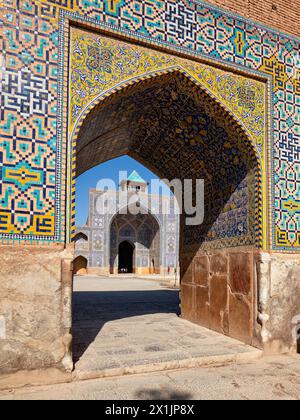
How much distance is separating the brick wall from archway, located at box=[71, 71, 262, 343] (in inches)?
52.6

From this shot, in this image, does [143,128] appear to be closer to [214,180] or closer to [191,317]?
[214,180]

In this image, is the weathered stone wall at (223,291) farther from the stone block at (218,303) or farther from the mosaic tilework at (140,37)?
the mosaic tilework at (140,37)

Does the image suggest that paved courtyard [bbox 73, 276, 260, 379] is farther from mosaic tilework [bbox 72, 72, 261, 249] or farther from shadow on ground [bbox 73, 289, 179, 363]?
mosaic tilework [bbox 72, 72, 261, 249]

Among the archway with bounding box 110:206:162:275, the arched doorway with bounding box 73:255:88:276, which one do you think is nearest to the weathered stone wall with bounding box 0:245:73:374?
the arched doorway with bounding box 73:255:88:276

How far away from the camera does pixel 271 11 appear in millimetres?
4766

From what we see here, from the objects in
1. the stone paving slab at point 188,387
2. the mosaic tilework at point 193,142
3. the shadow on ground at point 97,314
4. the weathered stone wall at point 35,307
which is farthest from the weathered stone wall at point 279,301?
the weathered stone wall at point 35,307

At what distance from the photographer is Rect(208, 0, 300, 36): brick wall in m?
4.55

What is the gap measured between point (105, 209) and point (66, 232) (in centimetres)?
2049

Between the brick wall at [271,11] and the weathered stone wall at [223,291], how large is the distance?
315 centimetres

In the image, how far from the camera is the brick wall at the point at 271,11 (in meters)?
4.55

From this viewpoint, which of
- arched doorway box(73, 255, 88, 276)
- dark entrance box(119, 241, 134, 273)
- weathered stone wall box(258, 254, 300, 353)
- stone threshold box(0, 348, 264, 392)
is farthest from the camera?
dark entrance box(119, 241, 134, 273)

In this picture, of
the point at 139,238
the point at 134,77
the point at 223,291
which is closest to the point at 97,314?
the point at 223,291

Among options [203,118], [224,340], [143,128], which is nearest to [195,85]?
[203,118]
